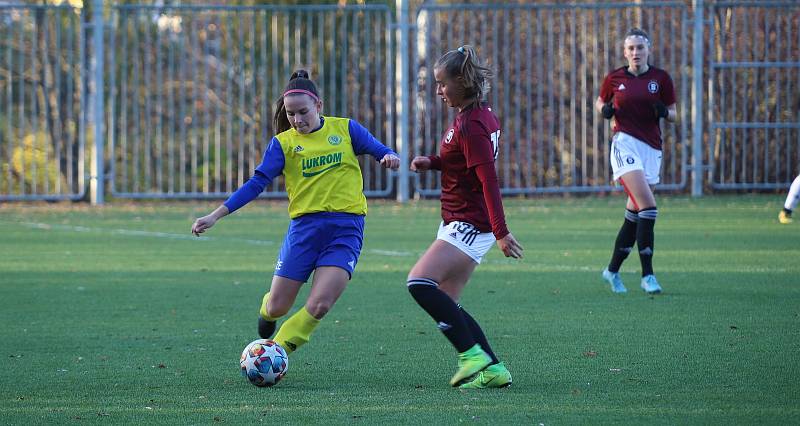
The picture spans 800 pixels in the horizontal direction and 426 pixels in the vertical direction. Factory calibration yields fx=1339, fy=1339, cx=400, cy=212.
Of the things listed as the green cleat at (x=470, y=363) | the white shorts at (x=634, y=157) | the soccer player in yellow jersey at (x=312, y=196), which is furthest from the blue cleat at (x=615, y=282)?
the green cleat at (x=470, y=363)

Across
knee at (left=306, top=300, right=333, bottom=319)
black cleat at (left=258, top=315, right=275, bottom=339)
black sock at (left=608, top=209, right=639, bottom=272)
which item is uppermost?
black sock at (left=608, top=209, right=639, bottom=272)

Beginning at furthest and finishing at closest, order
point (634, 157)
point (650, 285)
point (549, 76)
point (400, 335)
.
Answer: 1. point (549, 76)
2. point (634, 157)
3. point (650, 285)
4. point (400, 335)

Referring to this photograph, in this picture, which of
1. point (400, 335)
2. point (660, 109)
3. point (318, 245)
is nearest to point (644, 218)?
point (660, 109)

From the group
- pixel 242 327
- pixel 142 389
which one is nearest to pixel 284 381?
pixel 142 389

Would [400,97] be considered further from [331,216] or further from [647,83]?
[331,216]

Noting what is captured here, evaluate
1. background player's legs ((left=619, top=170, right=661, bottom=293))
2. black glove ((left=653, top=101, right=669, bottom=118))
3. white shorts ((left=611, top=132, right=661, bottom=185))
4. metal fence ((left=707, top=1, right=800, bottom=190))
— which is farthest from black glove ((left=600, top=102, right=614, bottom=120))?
metal fence ((left=707, top=1, right=800, bottom=190))

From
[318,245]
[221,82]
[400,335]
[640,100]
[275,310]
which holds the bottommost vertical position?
[400,335]

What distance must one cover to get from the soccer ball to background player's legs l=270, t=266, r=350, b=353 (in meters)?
0.25

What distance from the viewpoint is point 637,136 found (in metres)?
10.4

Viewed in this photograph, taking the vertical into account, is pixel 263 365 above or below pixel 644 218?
below

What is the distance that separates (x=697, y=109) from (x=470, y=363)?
14791 mm

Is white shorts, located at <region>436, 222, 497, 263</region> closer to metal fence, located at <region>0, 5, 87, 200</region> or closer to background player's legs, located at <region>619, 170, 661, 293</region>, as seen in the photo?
background player's legs, located at <region>619, 170, 661, 293</region>

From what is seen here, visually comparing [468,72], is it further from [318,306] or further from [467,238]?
[318,306]

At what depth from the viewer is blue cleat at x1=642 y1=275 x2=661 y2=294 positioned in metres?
9.79
